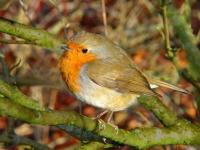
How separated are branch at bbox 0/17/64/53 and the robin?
7.1 inches

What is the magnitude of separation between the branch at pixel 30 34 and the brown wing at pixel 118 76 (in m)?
0.38

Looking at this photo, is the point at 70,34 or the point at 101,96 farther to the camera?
the point at 70,34

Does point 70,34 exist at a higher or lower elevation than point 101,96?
higher

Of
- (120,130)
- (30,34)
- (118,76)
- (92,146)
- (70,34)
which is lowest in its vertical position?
(92,146)

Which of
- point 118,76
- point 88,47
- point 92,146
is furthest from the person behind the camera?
point 118,76

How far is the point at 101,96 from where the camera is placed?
3.58 m

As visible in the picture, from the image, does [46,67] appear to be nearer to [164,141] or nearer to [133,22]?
[133,22]

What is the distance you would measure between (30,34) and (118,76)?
2.79 feet

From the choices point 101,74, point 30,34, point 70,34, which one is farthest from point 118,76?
point 70,34

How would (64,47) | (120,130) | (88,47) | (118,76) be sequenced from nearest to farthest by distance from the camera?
(120,130), (64,47), (88,47), (118,76)

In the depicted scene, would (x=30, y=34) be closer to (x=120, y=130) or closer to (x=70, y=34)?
(x=120, y=130)

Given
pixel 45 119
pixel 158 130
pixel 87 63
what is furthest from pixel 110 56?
pixel 45 119

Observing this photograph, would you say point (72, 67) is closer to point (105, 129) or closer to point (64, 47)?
point (64, 47)

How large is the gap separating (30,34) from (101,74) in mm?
699
